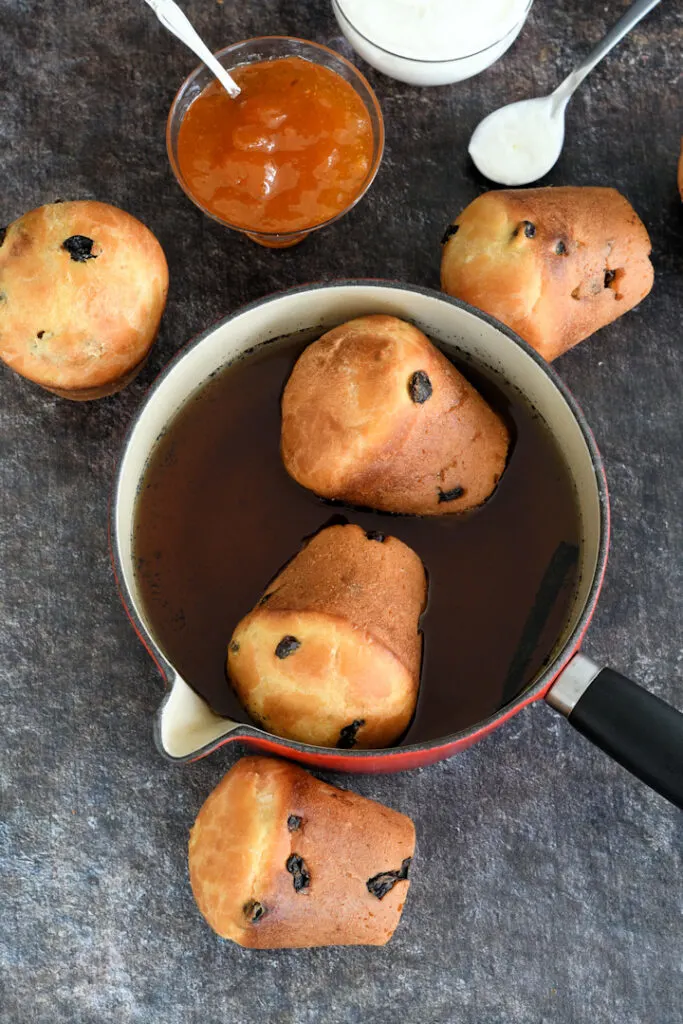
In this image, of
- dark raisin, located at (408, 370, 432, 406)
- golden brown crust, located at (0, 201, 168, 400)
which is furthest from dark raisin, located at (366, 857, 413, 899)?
golden brown crust, located at (0, 201, 168, 400)

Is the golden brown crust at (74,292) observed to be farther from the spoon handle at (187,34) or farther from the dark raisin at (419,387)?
the dark raisin at (419,387)

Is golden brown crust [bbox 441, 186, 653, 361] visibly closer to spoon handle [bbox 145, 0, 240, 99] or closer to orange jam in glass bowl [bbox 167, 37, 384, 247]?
orange jam in glass bowl [bbox 167, 37, 384, 247]

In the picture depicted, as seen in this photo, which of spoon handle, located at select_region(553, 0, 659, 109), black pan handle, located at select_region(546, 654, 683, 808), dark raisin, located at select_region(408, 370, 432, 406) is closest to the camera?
black pan handle, located at select_region(546, 654, 683, 808)

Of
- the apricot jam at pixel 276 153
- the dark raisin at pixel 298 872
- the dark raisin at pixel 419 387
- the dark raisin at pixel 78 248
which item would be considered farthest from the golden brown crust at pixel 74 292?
the dark raisin at pixel 298 872

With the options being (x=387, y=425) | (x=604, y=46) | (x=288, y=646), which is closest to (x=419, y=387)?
(x=387, y=425)

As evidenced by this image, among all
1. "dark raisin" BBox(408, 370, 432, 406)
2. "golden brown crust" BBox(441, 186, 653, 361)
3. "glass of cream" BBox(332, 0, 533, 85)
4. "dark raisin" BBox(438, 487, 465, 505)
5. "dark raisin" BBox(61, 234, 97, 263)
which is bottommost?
→ "dark raisin" BBox(438, 487, 465, 505)

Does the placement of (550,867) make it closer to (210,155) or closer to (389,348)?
(389,348)
